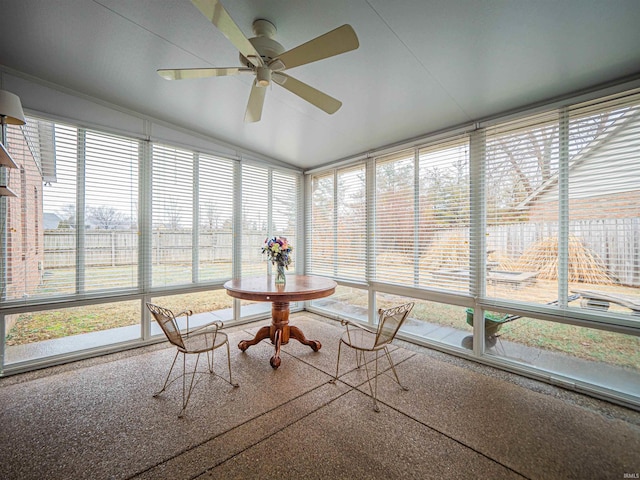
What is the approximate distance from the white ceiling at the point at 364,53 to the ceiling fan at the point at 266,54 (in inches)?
8.1

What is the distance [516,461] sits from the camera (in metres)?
1.65

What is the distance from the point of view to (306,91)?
1931 millimetres

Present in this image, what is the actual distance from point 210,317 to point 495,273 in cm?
392

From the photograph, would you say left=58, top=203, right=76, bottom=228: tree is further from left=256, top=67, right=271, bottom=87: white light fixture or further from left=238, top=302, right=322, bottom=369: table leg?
left=256, top=67, right=271, bottom=87: white light fixture

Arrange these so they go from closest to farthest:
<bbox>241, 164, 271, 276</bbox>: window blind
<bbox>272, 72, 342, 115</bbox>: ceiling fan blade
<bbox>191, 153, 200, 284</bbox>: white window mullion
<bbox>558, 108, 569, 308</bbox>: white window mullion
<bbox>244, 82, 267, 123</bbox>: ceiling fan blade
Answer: <bbox>272, 72, 342, 115</bbox>: ceiling fan blade → <bbox>244, 82, 267, 123</bbox>: ceiling fan blade → <bbox>558, 108, 569, 308</bbox>: white window mullion → <bbox>191, 153, 200, 284</bbox>: white window mullion → <bbox>241, 164, 271, 276</bbox>: window blind

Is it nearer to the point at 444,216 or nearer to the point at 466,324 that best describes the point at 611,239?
the point at 444,216

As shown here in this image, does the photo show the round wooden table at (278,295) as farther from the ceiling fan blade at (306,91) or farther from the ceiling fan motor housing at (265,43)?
the ceiling fan motor housing at (265,43)

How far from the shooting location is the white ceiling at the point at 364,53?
1.71m

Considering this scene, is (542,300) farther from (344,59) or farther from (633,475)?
(344,59)

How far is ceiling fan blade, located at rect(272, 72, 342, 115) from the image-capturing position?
1.86m

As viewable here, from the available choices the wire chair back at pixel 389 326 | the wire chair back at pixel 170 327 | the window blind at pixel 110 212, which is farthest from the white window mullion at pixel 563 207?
the window blind at pixel 110 212

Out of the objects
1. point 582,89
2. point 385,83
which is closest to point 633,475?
point 582,89

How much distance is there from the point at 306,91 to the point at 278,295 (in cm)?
182

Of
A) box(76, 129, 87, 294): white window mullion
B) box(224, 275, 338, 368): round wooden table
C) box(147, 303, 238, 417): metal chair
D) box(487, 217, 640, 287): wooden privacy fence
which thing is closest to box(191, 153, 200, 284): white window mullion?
box(224, 275, 338, 368): round wooden table
